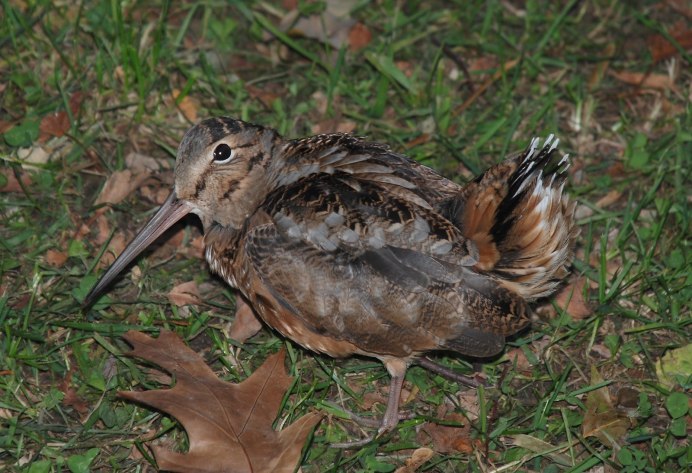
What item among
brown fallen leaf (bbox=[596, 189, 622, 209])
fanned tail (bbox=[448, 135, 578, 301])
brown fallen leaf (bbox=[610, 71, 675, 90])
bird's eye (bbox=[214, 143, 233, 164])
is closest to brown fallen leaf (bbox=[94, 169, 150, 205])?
bird's eye (bbox=[214, 143, 233, 164])

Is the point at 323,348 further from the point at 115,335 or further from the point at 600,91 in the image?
the point at 600,91

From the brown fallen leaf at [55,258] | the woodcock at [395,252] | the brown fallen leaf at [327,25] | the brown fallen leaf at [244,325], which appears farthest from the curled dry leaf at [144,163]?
the brown fallen leaf at [327,25]

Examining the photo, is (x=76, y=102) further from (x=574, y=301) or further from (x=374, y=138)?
(x=574, y=301)

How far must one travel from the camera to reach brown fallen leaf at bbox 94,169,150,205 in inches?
Result: 209

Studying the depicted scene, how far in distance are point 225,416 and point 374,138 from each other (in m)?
2.24

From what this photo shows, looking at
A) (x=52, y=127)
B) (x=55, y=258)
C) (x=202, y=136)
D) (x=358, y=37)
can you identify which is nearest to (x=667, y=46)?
(x=358, y=37)

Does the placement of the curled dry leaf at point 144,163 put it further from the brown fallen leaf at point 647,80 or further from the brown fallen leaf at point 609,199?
the brown fallen leaf at point 647,80

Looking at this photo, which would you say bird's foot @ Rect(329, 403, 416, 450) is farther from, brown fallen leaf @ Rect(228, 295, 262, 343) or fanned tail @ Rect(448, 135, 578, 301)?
fanned tail @ Rect(448, 135, 578, 301)

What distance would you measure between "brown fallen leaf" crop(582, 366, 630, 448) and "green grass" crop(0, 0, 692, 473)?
0.04 meters

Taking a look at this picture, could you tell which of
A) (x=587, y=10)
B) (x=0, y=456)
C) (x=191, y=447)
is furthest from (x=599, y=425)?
(x=587, y=10)

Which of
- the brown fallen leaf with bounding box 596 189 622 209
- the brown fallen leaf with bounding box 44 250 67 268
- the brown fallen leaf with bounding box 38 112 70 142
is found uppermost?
the brown fallen leaf with bounding box 38 112 70 142

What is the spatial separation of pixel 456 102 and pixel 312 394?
2.37 m

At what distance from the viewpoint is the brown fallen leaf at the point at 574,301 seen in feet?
16.2

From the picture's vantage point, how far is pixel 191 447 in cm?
412
